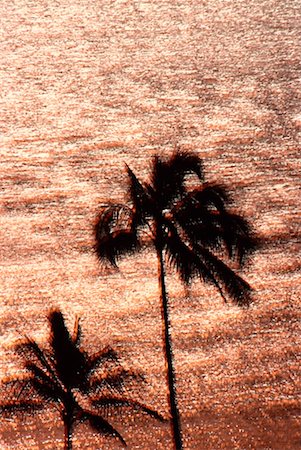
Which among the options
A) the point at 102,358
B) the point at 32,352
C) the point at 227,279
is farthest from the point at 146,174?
the point at 32,352

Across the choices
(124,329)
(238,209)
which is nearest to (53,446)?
(124,329)

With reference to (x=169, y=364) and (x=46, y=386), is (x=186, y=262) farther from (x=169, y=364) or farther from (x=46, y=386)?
(x=46, y=386)

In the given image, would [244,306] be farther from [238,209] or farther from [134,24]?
[134,24]

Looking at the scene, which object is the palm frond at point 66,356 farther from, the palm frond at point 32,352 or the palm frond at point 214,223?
the palm frond at point 214,223

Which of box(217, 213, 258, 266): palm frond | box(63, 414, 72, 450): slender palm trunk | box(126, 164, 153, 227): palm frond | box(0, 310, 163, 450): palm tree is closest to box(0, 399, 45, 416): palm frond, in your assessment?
box(0, 310, 163, 450): palm tree

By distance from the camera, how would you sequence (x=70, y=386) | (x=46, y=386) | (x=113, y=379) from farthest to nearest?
(x=113, y=379)
(x=46, y=386)
(x=70, y=386)

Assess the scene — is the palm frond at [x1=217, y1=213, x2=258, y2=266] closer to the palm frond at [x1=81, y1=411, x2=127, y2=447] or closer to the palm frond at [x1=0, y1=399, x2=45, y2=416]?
the palm frond at [x1=81, y1=411, x2=127, y2=447]
